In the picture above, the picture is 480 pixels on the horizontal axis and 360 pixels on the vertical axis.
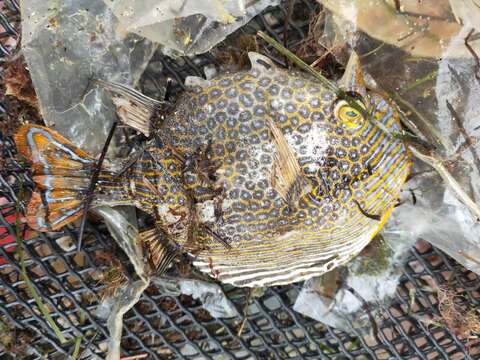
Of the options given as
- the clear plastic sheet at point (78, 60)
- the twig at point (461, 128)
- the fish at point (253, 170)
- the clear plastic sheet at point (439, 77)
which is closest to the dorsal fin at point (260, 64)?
the fish at point (253, 170)

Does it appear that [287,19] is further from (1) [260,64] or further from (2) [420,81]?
(2) [420,81]

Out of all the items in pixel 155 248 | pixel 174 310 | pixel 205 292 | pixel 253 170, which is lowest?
pixel 174 310

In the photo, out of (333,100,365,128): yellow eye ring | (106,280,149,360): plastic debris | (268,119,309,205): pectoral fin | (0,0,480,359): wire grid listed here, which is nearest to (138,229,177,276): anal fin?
(106,280,149,360): plastic debris

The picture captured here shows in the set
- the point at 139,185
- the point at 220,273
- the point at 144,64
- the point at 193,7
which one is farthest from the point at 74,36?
the point at 220,273

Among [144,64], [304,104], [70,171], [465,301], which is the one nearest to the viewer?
[304,104]

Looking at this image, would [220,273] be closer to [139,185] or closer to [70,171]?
[139,185]

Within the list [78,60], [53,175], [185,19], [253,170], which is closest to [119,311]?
[53,175]
